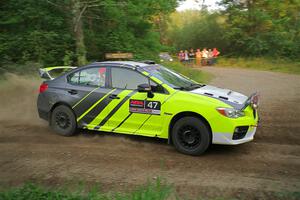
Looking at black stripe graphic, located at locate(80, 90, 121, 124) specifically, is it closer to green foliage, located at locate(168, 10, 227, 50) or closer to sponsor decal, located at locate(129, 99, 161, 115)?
sponsor decal, located at locate(129, 99, 161, 115)

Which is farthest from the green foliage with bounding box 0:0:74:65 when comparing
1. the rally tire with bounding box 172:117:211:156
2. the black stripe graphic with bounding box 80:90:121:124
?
the rally tire with bounding box 172:117:211:156

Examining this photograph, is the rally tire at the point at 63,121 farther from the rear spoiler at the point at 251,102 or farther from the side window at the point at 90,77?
the rear spoiler at the point at 251,102

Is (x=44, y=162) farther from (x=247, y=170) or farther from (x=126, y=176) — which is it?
(x=247, y=170)

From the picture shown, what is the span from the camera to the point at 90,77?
898cm

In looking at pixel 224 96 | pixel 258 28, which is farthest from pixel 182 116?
pixel 258 28

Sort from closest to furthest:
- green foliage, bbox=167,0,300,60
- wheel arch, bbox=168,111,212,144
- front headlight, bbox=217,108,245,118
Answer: front headlight, bbox=217,108,245,118, wheel arch, bbox=168,111,212,144, green foliage, bbox=167,0,300,60

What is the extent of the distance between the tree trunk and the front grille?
1140 centimetres

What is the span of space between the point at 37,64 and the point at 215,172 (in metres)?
11.6

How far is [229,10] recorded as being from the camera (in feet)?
126

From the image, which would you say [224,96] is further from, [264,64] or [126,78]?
[264,64]

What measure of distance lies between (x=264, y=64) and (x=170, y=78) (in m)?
25.8

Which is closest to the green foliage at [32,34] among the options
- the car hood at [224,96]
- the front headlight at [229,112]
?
the car hood at [224,96]

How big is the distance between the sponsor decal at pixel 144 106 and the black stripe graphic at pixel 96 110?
0.49m

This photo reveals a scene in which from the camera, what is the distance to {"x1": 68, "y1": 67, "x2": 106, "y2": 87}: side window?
28.9 ft
